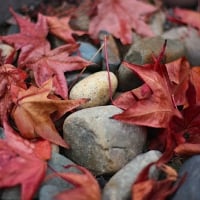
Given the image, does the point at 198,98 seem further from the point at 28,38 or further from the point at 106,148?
the point at 28,38

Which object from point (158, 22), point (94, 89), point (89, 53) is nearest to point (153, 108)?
point (94, 89)

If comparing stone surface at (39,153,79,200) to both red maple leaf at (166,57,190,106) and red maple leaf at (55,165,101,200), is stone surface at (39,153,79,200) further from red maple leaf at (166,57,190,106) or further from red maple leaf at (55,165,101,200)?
→ red maple leaf at (166,57,190,106)

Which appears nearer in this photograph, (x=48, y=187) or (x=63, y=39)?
(x=48, y=187)

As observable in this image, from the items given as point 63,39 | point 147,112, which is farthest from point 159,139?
point 63,39

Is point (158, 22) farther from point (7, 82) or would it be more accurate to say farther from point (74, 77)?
point (7, 82)

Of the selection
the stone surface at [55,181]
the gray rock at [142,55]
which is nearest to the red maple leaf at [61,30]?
the gray rock at [142,55]

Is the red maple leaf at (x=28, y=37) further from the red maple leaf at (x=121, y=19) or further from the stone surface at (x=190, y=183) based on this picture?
the stone surface at (x=190, y=183)

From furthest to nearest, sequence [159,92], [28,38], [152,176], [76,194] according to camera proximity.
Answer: [28,38], [159,92], [152,176], [76,194]
